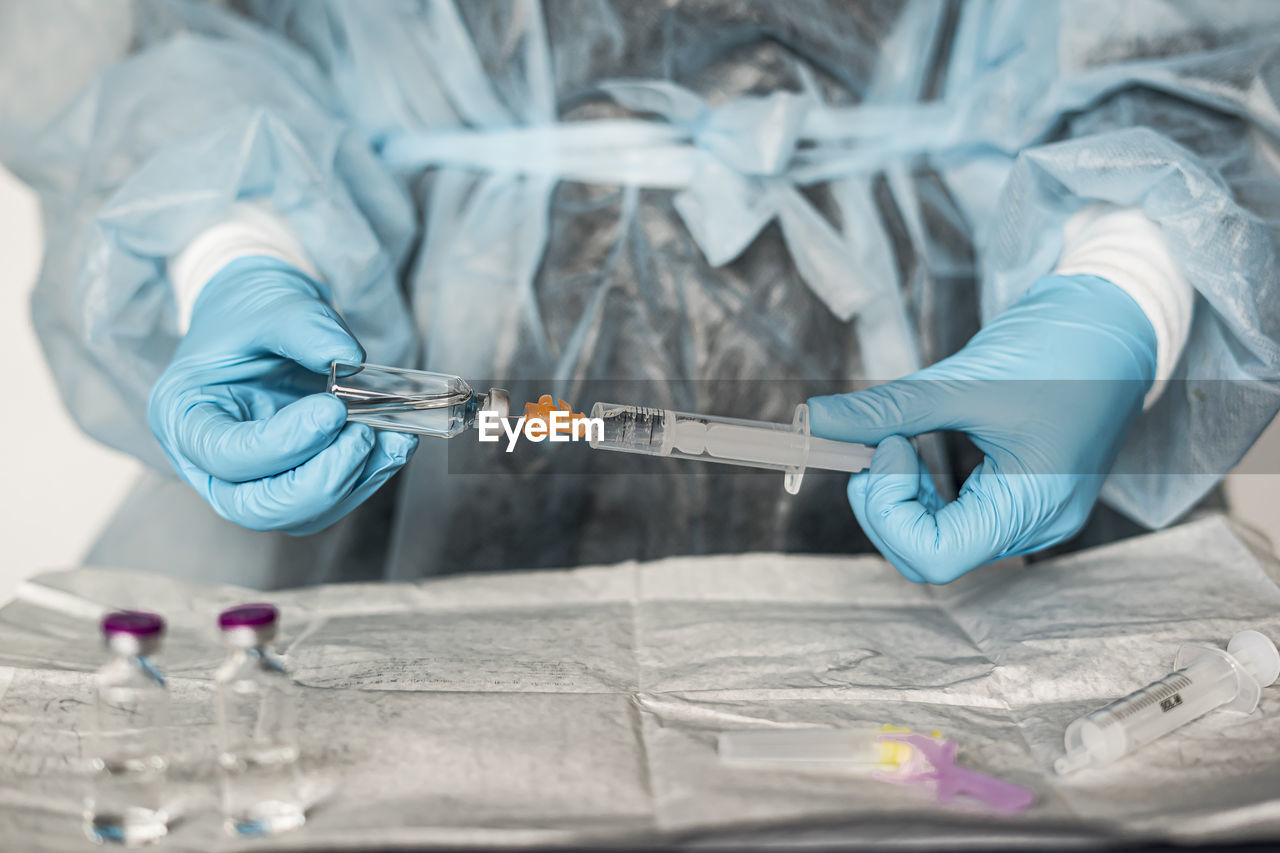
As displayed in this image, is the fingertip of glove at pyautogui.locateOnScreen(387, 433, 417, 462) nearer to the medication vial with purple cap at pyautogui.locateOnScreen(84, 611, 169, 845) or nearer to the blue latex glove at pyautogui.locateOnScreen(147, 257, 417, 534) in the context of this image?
the blue latex glove at pyautogui.locateOnScreen(147, 257, 417, 534)

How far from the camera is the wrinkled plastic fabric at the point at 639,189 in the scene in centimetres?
→ 93

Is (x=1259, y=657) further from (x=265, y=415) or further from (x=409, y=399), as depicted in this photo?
(x=265, y=415)

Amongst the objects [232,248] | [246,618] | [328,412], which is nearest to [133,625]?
[246,618]

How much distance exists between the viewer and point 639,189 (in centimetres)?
101

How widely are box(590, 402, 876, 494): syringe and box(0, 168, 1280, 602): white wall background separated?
1070 mm

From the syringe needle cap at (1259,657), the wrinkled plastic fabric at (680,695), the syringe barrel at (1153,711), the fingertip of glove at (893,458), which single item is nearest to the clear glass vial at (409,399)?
the wrinkled plastic fabric at (680,695)

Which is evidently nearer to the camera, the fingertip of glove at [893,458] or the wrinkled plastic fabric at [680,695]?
the wrinkled plastic fabric at [680,695]

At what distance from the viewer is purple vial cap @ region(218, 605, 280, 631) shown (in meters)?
0.54

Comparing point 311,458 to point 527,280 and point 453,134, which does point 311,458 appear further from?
point 453,134

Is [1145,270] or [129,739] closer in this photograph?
[129,739]

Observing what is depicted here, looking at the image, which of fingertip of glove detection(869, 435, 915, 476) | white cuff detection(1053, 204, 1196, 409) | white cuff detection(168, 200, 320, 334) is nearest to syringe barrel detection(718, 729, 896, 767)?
fingertip of glove detection(869, 435, 915, 476)

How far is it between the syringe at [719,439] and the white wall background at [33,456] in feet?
3.51

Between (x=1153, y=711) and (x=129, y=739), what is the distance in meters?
0.72

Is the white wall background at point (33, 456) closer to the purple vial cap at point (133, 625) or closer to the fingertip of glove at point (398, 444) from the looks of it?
the fingertip of glove at point (398, 444)
